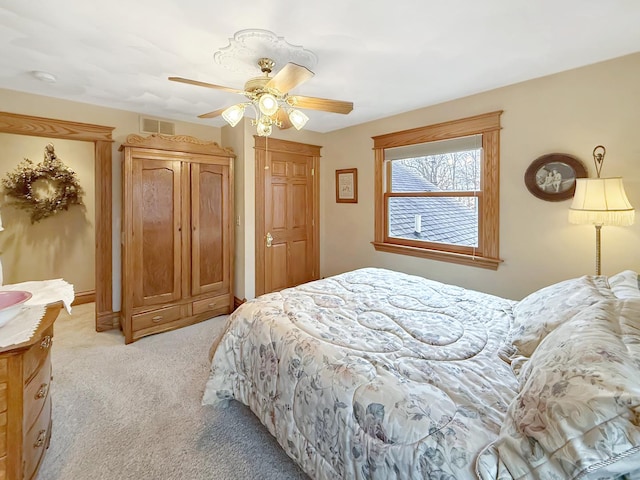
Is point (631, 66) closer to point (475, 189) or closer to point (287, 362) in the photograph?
point (475, 189)

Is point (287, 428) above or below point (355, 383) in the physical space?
below

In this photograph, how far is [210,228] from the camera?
349 cm

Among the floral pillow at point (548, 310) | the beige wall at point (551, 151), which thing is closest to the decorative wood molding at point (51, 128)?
the beige wall at point (551, 151)

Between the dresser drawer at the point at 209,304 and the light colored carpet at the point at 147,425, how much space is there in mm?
610

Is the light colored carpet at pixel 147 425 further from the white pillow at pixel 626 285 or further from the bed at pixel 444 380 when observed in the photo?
the white pillow at pixel 626 285

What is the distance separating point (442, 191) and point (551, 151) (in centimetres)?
98

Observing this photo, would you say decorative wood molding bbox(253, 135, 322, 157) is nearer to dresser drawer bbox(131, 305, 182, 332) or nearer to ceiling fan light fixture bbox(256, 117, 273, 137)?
ceiling fan light fixture bbox(256, 117, 273, 137)

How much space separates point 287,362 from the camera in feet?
4.94

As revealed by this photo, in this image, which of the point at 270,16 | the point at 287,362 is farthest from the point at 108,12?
the point at 287,362

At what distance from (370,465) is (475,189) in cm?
265

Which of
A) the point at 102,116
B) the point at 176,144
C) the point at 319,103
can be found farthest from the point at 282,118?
the point at 102,116

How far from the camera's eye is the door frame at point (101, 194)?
2.93m

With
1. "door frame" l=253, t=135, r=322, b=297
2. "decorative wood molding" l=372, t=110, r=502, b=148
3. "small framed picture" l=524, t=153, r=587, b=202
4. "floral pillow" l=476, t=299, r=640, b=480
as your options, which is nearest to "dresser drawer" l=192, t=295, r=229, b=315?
"door frame" l=253, t=135, r=322, b=297

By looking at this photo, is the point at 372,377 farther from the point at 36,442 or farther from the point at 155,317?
the point at 155,317
